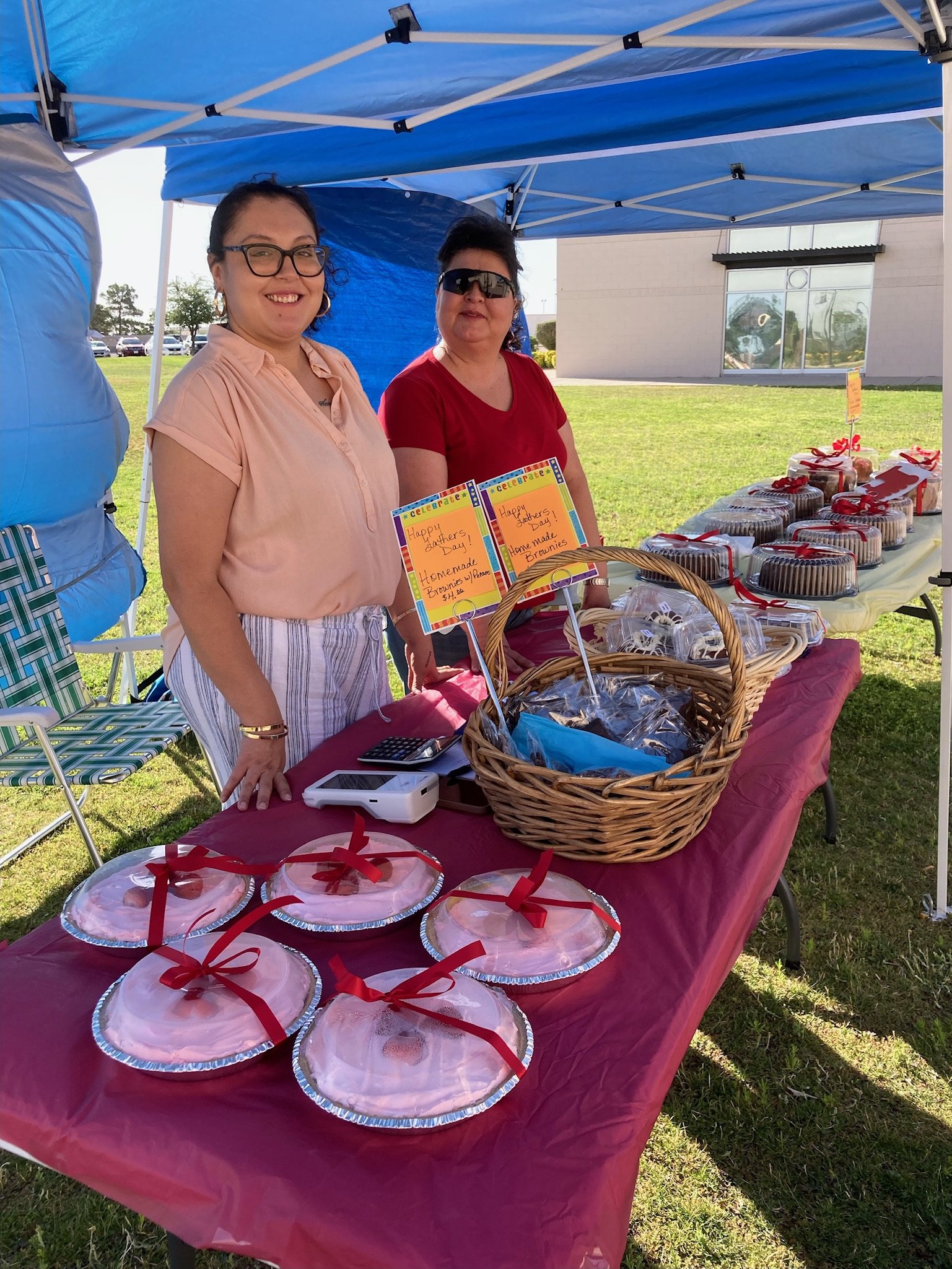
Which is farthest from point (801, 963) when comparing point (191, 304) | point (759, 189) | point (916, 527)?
point (191, 304)

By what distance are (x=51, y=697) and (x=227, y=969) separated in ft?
8.45

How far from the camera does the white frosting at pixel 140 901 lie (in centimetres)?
100

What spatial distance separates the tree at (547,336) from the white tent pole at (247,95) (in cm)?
2863

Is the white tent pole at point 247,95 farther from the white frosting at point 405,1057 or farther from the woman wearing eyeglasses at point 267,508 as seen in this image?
the white frosting at point 405,1057

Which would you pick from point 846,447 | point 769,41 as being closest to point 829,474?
point 846,447

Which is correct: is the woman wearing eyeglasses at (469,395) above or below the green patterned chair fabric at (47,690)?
above

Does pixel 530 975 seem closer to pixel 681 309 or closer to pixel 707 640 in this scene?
pixel 707 640

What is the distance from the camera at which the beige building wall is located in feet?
60.7

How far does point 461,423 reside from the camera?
2.27 meters

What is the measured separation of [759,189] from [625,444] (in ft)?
21.0

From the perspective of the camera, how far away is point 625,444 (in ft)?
37.8

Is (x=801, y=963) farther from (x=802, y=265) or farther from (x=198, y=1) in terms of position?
(x=802, y=265)

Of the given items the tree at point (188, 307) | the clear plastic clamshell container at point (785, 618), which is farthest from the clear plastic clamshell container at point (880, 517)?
the tree at point (188, 307)

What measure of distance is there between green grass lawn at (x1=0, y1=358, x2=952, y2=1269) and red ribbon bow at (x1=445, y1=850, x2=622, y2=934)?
3.66ft
